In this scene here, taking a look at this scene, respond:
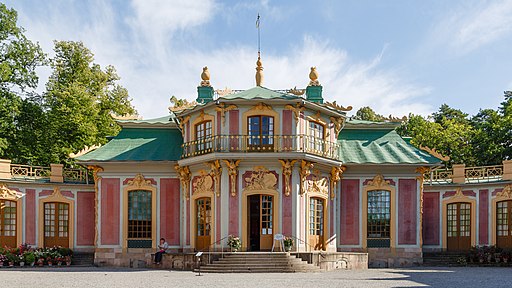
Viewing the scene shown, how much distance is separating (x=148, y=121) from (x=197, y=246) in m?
6.79

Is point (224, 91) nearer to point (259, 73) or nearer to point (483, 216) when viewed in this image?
point (259, 73)

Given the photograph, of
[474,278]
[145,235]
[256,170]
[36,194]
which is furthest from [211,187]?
[474,278]

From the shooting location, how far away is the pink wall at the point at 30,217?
98.4ft

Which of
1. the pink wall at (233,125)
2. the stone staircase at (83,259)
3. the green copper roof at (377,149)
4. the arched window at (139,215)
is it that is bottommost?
the stone staircase at (83,259)

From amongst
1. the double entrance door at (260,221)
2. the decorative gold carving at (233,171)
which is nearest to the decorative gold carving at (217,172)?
the decorative gold carving at (233,171)

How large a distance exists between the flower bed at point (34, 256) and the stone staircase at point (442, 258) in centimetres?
1650

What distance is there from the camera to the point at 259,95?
88.6 ft

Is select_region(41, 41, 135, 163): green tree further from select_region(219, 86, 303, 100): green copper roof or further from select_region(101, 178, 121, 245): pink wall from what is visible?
select_region(219, 86, 303, 100): green copper roof

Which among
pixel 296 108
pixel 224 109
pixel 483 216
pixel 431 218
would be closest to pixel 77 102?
pixel 224 109

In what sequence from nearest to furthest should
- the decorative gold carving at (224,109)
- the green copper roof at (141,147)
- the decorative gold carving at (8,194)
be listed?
the decorative gold carving at (224,109) < the green copper roof at (141,147) < the decorative gold carving at (8,194)

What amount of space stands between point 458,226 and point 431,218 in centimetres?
132

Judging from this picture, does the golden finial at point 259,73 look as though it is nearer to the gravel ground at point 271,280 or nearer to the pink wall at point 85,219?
the pink wall at point 85,219

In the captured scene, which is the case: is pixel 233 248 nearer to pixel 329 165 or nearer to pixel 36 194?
pixel 329 165

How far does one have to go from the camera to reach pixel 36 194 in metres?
30.3
